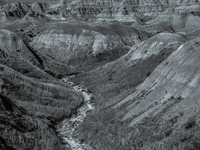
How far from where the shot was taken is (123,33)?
94.8m

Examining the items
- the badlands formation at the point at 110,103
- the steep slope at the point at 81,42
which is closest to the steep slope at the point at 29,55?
the badlands formation at the point at 110,103

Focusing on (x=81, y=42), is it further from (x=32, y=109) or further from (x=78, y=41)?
(x=32, y=109)

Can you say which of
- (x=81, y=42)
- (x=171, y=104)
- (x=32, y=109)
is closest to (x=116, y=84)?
(x=32, y=109)

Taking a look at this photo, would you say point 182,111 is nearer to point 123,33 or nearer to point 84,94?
point 84,94

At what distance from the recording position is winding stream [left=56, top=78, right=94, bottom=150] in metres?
24.7

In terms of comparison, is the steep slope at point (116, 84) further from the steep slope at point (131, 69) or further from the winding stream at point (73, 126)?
the winding stream at point (73, 126)

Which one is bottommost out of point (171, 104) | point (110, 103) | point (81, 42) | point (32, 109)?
point (81, 42)

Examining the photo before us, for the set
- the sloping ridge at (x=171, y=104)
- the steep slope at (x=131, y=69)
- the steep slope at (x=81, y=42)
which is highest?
the sloping ridge at (x=171, y=104)

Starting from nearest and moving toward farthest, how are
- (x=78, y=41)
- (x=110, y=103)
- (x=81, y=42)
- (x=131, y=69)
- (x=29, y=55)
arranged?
(x=110, y=103), (x=131, y=69), (x=29, y=55), (x=81, y=42), (x=78, y=41)

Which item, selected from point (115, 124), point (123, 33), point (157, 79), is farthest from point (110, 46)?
point (115, 124)

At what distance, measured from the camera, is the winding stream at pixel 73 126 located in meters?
24.7

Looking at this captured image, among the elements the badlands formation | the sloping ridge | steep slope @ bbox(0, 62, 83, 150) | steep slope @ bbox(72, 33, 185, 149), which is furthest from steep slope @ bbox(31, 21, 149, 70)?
the sloping ridge

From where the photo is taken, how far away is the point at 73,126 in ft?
98.5

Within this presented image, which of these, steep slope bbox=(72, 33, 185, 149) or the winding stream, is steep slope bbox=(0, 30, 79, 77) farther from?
the winding stream
